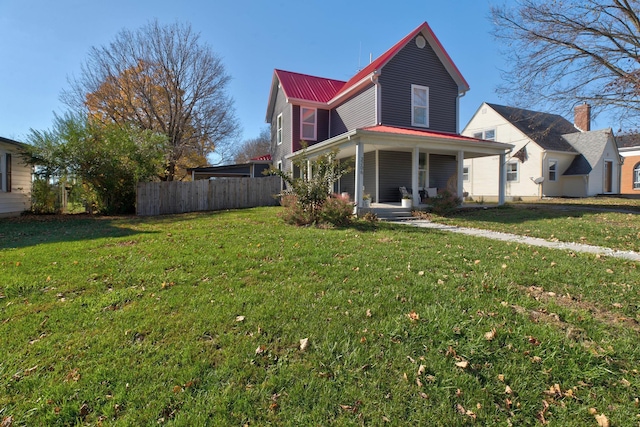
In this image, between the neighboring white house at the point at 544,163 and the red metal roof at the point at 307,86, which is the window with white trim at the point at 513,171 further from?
the red metal roof at the point at 307,86

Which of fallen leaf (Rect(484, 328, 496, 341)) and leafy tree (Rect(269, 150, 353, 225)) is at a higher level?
leafy tree (Rect(269, 150, 353, 225))

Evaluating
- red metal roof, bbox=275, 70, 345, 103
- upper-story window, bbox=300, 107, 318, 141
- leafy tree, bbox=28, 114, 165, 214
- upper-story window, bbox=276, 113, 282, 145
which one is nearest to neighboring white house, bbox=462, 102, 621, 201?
red metal roof, bbox=275, 70, 345, 103

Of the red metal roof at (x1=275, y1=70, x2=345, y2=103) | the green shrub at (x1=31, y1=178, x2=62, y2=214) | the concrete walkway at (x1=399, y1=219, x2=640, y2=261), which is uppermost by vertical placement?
the red metal roof at (x1=275, y1=70, x2=345, y2=103)

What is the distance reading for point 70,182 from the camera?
1258 cm

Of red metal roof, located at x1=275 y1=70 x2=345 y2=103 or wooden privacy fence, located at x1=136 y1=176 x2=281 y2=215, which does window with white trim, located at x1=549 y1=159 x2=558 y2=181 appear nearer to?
red metal roof, located at x1=275 y1=70 x2=345 y2=103

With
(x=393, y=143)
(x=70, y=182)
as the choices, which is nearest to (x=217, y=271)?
(x=393, y=143)

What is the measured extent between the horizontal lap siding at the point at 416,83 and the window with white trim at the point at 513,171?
11.4m

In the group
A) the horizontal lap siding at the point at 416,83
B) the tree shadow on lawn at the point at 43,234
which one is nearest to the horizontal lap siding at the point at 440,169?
the horizontal lap siding at the point at 416,83

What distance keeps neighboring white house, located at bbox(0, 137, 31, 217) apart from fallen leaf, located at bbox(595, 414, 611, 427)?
16.0 m

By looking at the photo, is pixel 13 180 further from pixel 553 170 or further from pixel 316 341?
pixel 553 170

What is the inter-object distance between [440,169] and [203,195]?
37.4ft

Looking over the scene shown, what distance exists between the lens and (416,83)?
1474cm

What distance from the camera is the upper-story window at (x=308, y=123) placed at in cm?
1724

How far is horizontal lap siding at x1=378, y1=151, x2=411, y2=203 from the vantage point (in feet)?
47.2
